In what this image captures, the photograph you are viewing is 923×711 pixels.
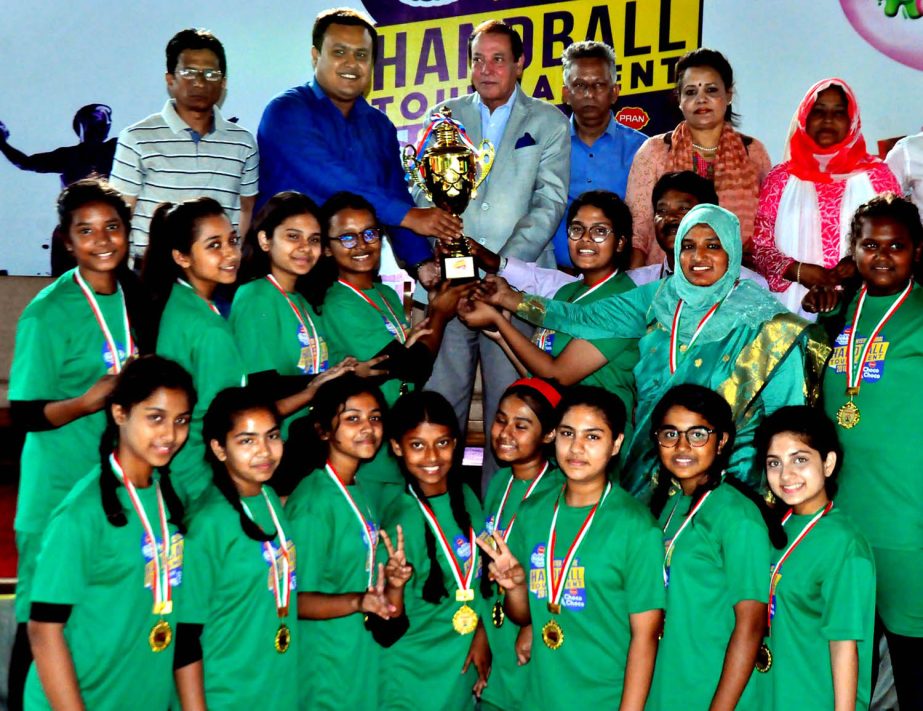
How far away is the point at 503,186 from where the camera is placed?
466 cm

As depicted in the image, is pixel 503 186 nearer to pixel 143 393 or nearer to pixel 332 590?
pixel 332 590

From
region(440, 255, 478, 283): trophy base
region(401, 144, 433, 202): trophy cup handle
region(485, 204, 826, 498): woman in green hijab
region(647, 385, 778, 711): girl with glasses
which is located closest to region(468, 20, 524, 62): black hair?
region(401, 144, 433, 202): trophy cup handle

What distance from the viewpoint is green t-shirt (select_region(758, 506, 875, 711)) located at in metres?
3.10

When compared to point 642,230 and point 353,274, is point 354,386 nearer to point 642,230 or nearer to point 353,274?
point 353,274

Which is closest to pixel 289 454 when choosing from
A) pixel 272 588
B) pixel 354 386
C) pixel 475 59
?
pixel 354 386

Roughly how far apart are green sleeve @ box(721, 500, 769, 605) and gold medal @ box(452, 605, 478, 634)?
82 centimetres

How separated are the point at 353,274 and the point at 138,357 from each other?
1048 mm

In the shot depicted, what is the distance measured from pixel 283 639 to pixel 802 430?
5.34ft

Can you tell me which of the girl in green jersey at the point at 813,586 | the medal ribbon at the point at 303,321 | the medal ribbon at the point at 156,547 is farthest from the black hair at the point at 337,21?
the girl in green jersey at the point at 813,586

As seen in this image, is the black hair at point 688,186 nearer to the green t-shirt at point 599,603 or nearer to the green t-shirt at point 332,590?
the green t-shirt at point 599,603

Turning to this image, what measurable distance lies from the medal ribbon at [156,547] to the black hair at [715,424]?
1.46m

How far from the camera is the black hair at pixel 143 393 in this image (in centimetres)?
296

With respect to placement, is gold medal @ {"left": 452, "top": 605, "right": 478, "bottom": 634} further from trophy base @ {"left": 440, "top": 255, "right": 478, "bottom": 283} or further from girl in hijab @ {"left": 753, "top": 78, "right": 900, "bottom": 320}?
girl in hijab @ {"left": 753, "top": 78, "right": 900, "bottom": 320}

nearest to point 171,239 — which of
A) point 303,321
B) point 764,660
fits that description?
point 303,321
